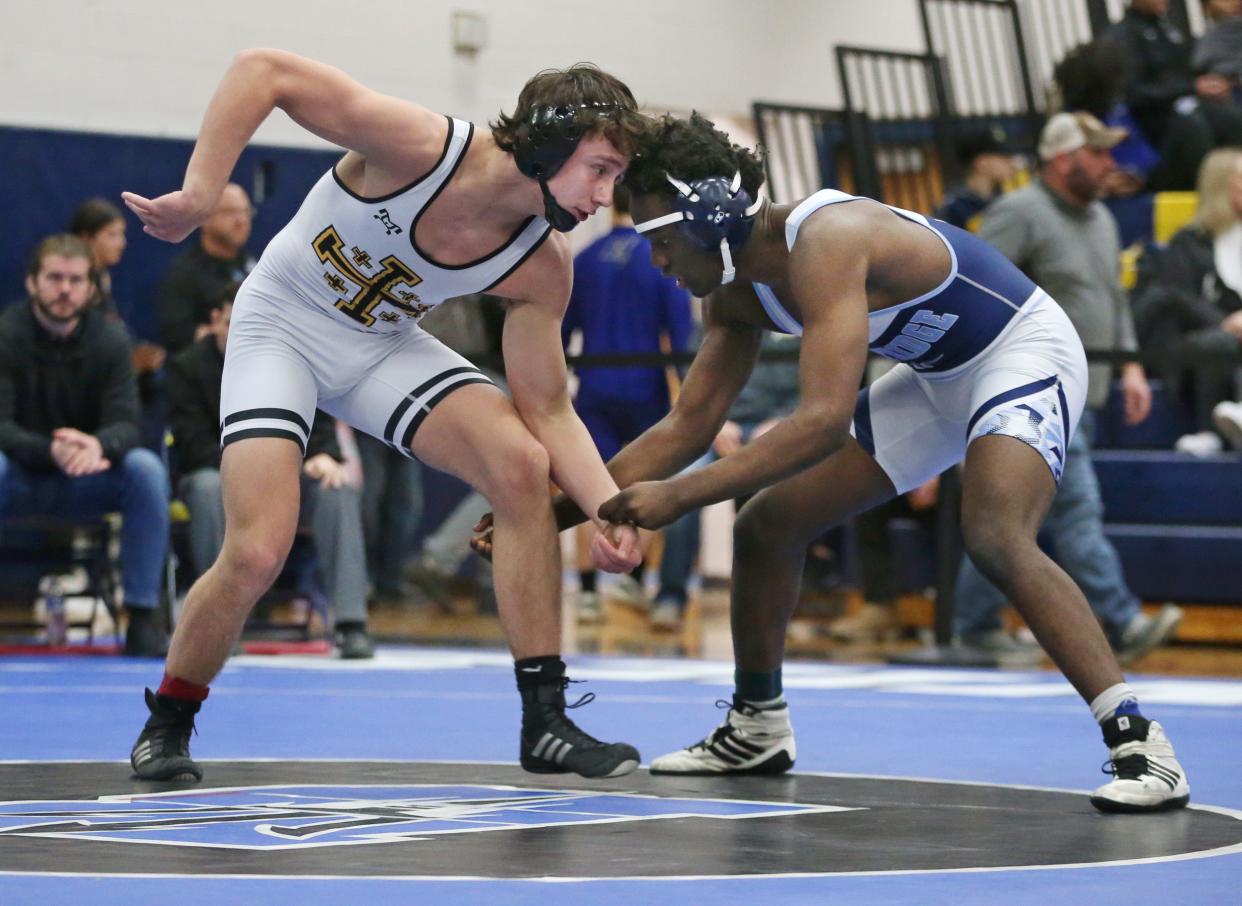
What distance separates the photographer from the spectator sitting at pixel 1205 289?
8.86m

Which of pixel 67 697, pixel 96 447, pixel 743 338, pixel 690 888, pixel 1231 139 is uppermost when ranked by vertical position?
pixel 1231 139

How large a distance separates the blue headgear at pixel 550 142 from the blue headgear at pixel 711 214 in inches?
7.3

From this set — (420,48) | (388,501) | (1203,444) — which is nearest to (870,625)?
(1203,444)

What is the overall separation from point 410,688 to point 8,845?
3454 mm

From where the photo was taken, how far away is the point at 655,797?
4.05 m

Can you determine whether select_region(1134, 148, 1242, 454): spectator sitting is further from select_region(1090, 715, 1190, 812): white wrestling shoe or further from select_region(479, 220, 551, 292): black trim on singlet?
select_region(479, 220, 551, 292): black trim on singlet

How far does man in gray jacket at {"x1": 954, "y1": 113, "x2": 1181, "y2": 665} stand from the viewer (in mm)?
7477

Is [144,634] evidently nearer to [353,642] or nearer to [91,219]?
[353,642]

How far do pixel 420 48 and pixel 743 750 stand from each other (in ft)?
30.2

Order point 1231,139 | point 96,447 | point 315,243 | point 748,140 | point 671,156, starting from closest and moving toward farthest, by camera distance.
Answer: point 671,156 < point 315,243 < point 96,447 < point 1231,139 < point 748,140

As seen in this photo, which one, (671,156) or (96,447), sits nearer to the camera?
(671,156)

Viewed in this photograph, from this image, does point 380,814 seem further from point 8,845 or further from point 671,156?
point 671,156

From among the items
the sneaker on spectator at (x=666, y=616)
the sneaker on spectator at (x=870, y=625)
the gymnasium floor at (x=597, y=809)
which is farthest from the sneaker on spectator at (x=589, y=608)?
the gymnasium floor at (x=597, y=809)

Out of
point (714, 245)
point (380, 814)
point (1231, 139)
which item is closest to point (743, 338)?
point (714, 245)
